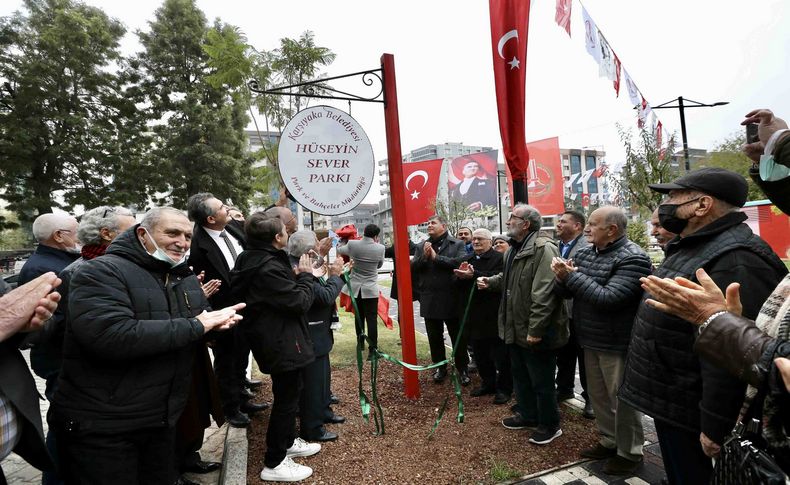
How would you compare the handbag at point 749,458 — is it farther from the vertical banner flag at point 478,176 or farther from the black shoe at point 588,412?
the vertical banner flag at point 478,176

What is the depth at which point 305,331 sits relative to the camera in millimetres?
3180

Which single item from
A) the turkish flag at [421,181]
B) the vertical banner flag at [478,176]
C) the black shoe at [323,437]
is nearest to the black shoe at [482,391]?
the black shoe at [323,437]

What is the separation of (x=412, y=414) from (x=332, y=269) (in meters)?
1.85

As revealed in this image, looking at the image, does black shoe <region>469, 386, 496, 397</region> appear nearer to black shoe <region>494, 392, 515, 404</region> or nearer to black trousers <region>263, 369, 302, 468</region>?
black shoe <region>494, 392, 515, 404</region>

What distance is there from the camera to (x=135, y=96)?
2094cm

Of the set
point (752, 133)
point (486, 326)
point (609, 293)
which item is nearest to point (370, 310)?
point (486, 326)

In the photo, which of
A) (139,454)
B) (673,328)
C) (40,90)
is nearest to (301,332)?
(139,454)

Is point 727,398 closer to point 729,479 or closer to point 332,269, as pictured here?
point 729,479

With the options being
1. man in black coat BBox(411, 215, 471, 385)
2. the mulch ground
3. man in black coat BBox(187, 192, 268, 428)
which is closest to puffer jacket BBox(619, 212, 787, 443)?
the mulch ground

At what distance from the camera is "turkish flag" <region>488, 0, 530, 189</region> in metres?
3.77

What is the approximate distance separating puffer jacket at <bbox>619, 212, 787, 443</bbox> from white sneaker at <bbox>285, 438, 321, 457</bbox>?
7.76ft

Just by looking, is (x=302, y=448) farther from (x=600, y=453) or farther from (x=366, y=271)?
(x=366, y=271)

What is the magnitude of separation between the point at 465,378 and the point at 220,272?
3109 millimetres

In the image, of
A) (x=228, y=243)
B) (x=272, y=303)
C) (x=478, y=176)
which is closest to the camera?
(x=272, y=303)
